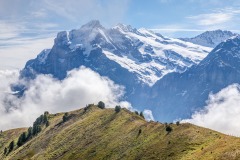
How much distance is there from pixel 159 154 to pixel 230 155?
30999 millimetres

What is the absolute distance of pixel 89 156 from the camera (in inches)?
5871

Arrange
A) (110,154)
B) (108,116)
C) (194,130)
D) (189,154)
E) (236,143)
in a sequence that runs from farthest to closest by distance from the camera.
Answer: (108,116) < (110,154) < (194,130) < (189,154) < (236,143)

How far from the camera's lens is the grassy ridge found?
10056cm

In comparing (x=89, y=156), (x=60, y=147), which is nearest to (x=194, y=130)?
(x=89, y=156)

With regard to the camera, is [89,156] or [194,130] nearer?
[194,130]

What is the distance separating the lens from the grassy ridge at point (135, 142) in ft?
330

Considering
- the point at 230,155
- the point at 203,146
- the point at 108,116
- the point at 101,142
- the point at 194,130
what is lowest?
the point at 230,155

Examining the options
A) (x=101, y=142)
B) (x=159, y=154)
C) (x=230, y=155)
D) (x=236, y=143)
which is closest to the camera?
(x=230, y=155)

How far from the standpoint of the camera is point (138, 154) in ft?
408

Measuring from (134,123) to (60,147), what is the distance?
4015cm

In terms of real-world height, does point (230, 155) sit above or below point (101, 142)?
below

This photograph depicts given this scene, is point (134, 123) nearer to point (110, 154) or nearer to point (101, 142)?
point (101, 142)

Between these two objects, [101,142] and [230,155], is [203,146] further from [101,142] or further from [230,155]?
[101,142]

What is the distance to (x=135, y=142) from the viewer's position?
462ft
